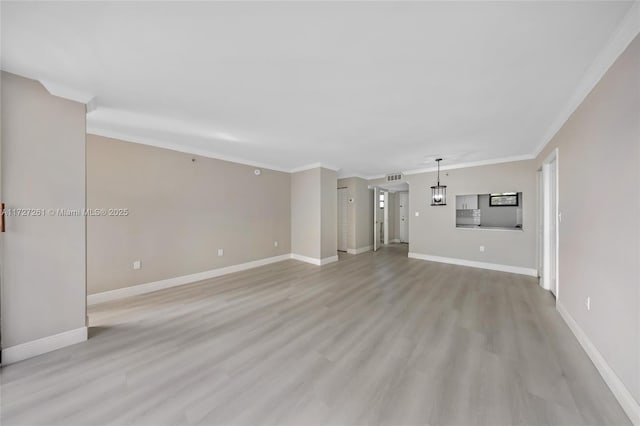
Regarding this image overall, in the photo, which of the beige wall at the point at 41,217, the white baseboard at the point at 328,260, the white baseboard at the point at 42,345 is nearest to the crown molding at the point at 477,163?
the white baseboard at the point at 328,260

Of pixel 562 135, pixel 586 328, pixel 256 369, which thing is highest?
pixel 562 135

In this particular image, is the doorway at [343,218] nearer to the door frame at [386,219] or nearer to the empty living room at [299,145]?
the door frame at [386,219]

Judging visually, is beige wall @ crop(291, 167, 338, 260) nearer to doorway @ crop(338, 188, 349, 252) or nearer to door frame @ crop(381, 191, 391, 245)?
doorway @ crop(338, 188, 349, 252)

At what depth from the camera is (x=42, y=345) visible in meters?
2.05

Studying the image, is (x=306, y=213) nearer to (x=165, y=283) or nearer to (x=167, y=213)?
(x=167, y=213)

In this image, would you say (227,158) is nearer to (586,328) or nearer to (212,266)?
(212,266)

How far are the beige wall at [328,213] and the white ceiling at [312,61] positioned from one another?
2.39m

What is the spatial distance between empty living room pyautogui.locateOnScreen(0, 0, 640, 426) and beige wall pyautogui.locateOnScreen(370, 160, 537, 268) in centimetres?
90

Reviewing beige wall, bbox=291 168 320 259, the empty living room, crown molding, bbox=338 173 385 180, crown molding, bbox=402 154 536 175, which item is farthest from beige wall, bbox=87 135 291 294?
crown molding, bbox=402 154 536 175

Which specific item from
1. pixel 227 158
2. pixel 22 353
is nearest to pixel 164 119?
pixel 227 158

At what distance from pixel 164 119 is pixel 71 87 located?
837 millimetres

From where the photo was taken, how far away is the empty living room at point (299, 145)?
1.43m

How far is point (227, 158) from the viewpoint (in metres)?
4.69

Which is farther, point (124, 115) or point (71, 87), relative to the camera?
point (124, 115)
